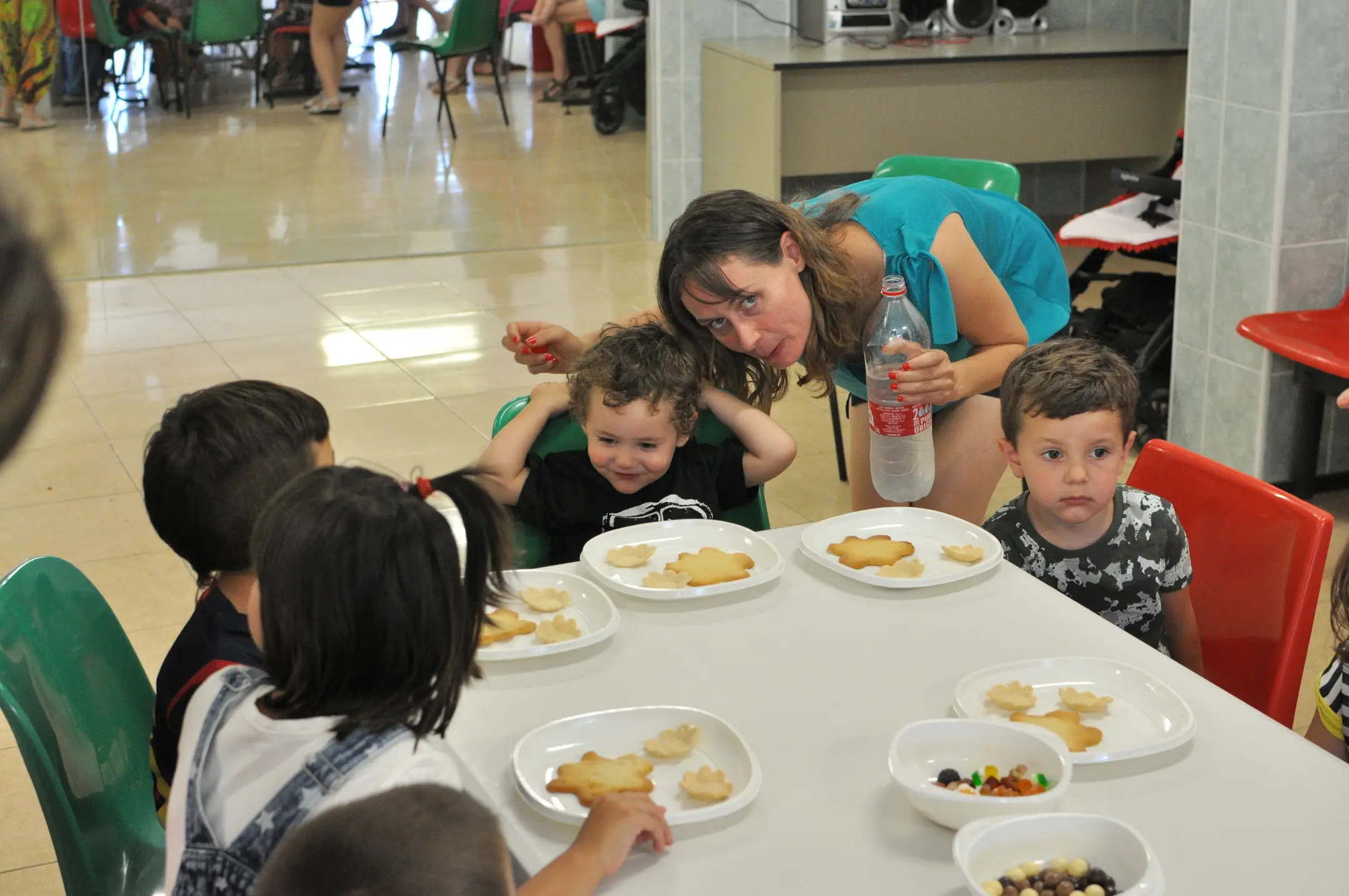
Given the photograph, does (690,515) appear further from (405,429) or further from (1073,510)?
(405,429)

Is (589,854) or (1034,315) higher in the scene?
(1034,315)

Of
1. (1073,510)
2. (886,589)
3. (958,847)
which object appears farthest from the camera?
(1073,510)

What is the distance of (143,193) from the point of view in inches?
227

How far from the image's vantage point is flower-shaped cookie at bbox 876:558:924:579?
5.70 ft

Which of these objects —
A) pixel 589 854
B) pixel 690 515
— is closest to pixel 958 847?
pixel 589 854

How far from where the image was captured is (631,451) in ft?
6.77

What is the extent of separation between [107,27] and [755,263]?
155 inches

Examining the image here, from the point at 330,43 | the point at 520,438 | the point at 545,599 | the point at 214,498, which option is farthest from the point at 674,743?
the point at 330,43

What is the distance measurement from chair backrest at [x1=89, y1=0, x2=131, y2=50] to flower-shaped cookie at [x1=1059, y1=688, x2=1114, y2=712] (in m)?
4.73

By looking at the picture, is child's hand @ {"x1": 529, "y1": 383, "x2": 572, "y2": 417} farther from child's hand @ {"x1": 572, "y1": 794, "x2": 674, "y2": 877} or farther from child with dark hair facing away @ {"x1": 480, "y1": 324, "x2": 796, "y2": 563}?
child's hand @ {"x1": 572, "y1": 794, "x2": 674, "y2": 877}

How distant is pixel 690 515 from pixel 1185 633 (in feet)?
2.40

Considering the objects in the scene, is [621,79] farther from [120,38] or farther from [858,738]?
[858,738]

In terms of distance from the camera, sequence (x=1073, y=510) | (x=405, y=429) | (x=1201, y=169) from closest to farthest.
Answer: (x=1073, y=510), (x=1201, y=169), (x=405, y=429)

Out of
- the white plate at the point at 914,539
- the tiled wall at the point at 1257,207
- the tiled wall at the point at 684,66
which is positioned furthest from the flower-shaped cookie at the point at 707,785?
the tiled wall at the point at 684,66
